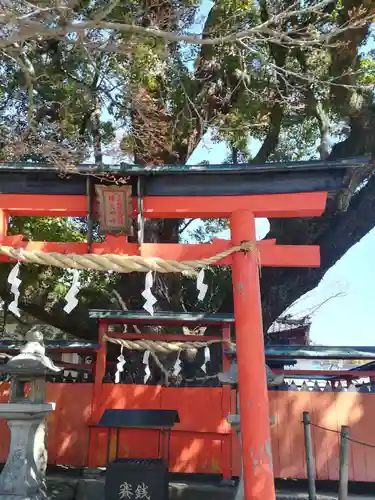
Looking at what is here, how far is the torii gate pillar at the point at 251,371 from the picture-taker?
4.43m

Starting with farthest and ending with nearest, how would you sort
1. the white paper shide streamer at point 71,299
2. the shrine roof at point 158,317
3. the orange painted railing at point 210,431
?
1. the shrine roof at point 158,317
2. the orange painted railing at point 210,431
3. the white paper shide streamer at point 71,299

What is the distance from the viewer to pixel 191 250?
Result: 206 inches

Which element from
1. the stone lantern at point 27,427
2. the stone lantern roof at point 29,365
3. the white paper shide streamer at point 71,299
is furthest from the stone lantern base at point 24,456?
the white paper shide streamer at point 71,299

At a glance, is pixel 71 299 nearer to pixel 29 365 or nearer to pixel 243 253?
pixel 29 365

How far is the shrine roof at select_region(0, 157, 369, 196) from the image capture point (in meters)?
5.12

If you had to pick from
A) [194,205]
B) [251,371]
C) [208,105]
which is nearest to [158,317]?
[194,205]

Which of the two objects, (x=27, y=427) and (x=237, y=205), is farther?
(x=27, y=427)

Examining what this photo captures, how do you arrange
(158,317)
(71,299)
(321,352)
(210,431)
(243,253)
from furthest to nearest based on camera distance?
(321,352)
(158,317)
(210,431)
(243,253)
(71,299)

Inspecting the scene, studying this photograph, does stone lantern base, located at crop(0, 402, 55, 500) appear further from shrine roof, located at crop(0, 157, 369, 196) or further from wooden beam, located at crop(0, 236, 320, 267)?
shrine roof, located at crop(0, 157, 369, 196)

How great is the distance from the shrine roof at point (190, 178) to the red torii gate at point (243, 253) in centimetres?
9

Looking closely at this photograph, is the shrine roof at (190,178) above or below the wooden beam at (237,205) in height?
above

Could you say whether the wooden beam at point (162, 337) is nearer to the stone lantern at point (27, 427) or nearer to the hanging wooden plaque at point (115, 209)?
the stone lantern at point (27, 427)

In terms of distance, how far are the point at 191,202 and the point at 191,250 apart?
57 cm

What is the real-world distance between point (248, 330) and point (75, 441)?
390cm
